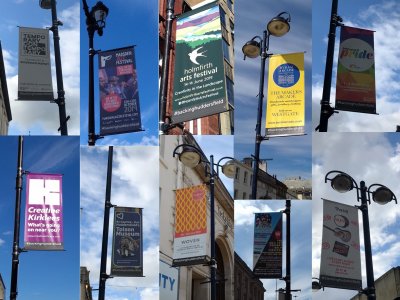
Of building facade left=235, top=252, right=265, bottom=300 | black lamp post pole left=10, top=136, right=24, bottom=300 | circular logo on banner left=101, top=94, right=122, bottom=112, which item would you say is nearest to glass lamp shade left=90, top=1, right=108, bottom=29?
circular logo on banner left=101, top=94, right=122, bottom=112

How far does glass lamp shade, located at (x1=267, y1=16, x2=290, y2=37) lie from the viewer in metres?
15.9

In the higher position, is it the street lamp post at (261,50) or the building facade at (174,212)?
the street lamp post at (261,50)

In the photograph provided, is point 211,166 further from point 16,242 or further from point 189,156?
point 16,242

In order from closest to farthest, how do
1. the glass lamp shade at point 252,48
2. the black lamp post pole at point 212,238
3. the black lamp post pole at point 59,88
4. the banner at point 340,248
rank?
the black lamp post pole at point 59,88 → the black lamp post pole at point 212,238 → the banner at point 340,248 → the glass lamp shade at point 252,48

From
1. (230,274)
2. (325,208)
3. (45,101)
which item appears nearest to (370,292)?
(325,208)

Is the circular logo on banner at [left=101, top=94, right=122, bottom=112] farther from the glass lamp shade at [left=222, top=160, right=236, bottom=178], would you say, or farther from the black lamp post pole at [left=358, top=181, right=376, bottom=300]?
the black lamp post pole at [left=358, top=181, right=376, bottom=300]

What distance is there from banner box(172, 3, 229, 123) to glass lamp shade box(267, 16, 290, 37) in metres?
1.43

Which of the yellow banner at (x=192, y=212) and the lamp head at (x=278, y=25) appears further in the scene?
the yellow banner at (x=192, y=212)

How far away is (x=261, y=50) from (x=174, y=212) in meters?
4.88

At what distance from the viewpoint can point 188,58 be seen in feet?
56.4

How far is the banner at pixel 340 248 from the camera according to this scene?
53.4ft

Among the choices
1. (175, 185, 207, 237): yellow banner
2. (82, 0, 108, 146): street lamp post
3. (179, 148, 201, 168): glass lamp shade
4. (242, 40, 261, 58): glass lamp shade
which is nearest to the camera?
(82, 0, 108, 146): street lamp post

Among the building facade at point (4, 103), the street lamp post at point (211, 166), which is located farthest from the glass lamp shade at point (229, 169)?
the building facade at point (4, 103)

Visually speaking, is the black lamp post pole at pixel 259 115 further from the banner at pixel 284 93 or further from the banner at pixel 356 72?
the banner at pixel 356 72
